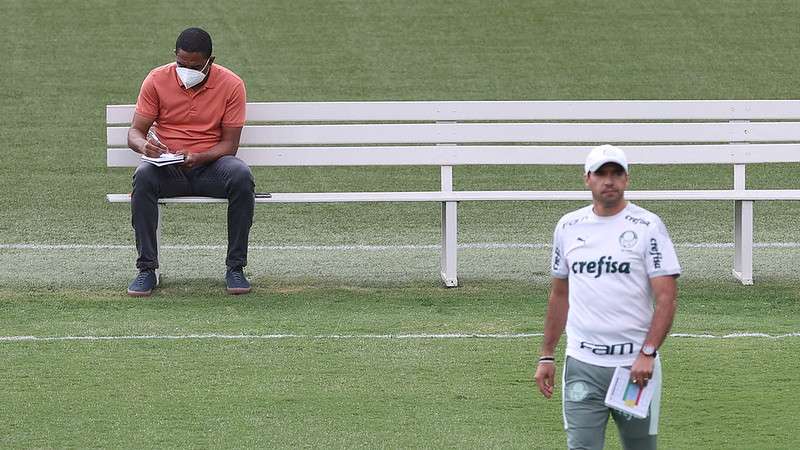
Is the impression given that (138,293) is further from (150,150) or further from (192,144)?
(192,144)

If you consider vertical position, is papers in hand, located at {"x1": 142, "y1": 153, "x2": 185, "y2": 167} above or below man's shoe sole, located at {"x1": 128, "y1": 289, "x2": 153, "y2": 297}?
above

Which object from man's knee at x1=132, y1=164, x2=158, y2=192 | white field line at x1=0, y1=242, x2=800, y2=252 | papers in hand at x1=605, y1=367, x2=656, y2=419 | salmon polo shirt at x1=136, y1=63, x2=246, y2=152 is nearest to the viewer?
papers in hand at x1=605, y1=367, x2=656, y2=419

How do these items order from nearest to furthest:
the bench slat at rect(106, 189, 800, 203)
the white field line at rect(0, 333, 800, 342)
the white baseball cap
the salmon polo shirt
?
the white baseball cap → the white field line at rect(0, 333, 800, 342) → the salmon polo shirt → the bench slat at rect(106, 189, 800, 203)

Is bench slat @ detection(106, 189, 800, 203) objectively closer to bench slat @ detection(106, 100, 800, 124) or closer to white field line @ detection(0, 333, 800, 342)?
bench slat @ detection(106, 100, 800, 124)

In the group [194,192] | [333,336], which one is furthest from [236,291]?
[333,336]

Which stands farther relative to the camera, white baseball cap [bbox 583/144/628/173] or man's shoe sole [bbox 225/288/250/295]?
man's shoe sole [bbox 225/288/250/295]

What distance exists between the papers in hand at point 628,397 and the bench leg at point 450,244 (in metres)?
4.28

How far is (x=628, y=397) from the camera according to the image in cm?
443

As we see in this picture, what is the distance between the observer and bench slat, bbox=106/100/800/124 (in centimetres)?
902

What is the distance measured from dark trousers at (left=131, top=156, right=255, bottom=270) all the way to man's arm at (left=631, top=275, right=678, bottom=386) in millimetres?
4345

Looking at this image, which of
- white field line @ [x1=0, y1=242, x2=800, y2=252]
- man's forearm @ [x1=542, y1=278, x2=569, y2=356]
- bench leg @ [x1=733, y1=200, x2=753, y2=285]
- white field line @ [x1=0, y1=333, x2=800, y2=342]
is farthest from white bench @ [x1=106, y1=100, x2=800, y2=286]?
man's forearm @ [x1=542, y1=278, x2=569, y2=356]

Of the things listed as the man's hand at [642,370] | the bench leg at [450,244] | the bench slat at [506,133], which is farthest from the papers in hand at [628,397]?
the bench slat at [506,133]

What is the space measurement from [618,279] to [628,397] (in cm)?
36

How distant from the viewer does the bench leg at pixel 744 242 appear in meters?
8.80
